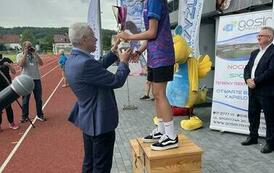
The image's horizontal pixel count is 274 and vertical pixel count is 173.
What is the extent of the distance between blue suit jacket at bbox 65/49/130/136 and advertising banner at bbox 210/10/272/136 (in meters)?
3.66

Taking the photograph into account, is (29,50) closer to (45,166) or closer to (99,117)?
(45,166)

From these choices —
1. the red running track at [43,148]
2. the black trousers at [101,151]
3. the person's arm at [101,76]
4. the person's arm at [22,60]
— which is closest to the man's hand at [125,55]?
the person's arm at [101,76]

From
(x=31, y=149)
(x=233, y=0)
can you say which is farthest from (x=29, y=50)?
(x=233, y=0)

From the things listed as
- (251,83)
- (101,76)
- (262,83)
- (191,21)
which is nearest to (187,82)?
(191,21)

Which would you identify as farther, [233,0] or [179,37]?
[233,0]

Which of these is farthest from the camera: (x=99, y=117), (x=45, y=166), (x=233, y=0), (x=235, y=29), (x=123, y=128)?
(x=233, y=0)

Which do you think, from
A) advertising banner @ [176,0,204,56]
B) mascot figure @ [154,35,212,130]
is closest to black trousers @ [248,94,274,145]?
mascot figure @ [154,35,212,130]

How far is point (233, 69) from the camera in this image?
677 cm

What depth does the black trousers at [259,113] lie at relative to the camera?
227 inches

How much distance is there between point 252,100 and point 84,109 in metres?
3.45

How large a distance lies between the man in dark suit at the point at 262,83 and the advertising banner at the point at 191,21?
1786mm

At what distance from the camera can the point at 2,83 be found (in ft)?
23.7

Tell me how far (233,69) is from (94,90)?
3.91 m

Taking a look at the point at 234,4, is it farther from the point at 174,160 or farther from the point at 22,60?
the point at 174,160
